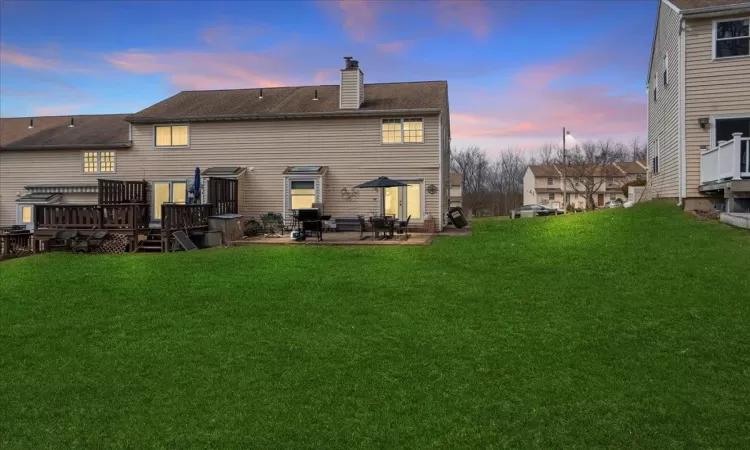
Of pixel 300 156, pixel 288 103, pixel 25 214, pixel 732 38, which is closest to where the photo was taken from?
pixel 732 38

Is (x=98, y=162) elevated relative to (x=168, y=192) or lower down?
elevated

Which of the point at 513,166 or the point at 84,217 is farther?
the point at 513,166

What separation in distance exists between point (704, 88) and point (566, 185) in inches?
2068

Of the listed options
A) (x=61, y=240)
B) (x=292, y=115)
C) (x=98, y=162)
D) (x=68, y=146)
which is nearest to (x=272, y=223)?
(x=292, y=115)

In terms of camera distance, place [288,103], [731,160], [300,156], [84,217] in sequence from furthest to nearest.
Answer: [288,103] → [300,156] → [84,217] → [731,160]

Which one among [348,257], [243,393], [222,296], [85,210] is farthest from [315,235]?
[243,393]

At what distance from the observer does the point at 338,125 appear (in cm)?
2011

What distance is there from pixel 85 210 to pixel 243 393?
1400 cm

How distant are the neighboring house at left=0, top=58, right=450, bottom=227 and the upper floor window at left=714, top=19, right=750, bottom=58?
342 inches

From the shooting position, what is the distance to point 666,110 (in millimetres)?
17594

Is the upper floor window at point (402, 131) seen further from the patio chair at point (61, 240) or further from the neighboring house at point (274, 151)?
the patio chair at point (61, 240)

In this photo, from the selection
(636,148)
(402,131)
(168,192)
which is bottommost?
(168,192)

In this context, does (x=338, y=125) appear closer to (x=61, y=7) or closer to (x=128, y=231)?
(x=128, y=231)

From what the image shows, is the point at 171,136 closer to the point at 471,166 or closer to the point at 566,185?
the point at 566,185
